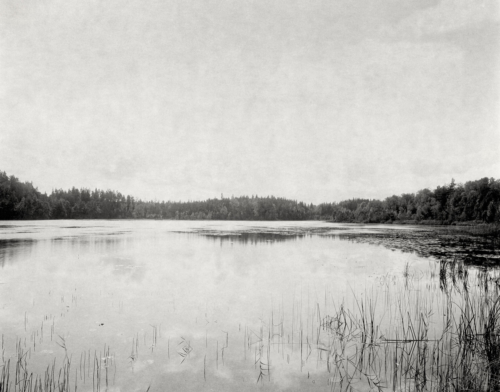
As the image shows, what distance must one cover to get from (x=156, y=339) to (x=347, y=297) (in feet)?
19.7

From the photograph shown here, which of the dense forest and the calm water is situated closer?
the calm water

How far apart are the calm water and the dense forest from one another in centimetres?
5330

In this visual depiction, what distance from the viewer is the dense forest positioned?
236ft

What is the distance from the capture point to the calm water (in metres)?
5.66

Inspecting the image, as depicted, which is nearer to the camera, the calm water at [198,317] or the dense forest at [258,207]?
the calm water at [198,317]

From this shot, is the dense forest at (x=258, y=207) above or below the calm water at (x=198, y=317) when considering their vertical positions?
above

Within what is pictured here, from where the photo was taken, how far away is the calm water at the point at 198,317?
5656 mm

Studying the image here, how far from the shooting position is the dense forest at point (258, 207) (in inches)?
2835

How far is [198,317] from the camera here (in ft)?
28.6

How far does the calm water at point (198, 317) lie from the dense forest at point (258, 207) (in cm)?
5330

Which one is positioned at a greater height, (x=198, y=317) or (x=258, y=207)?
(x=258, y=207)

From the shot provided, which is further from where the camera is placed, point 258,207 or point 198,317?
point 258,207

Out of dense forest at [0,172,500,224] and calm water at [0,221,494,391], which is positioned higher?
dense forest at [0,172,500,224]

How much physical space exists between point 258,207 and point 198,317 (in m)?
141
